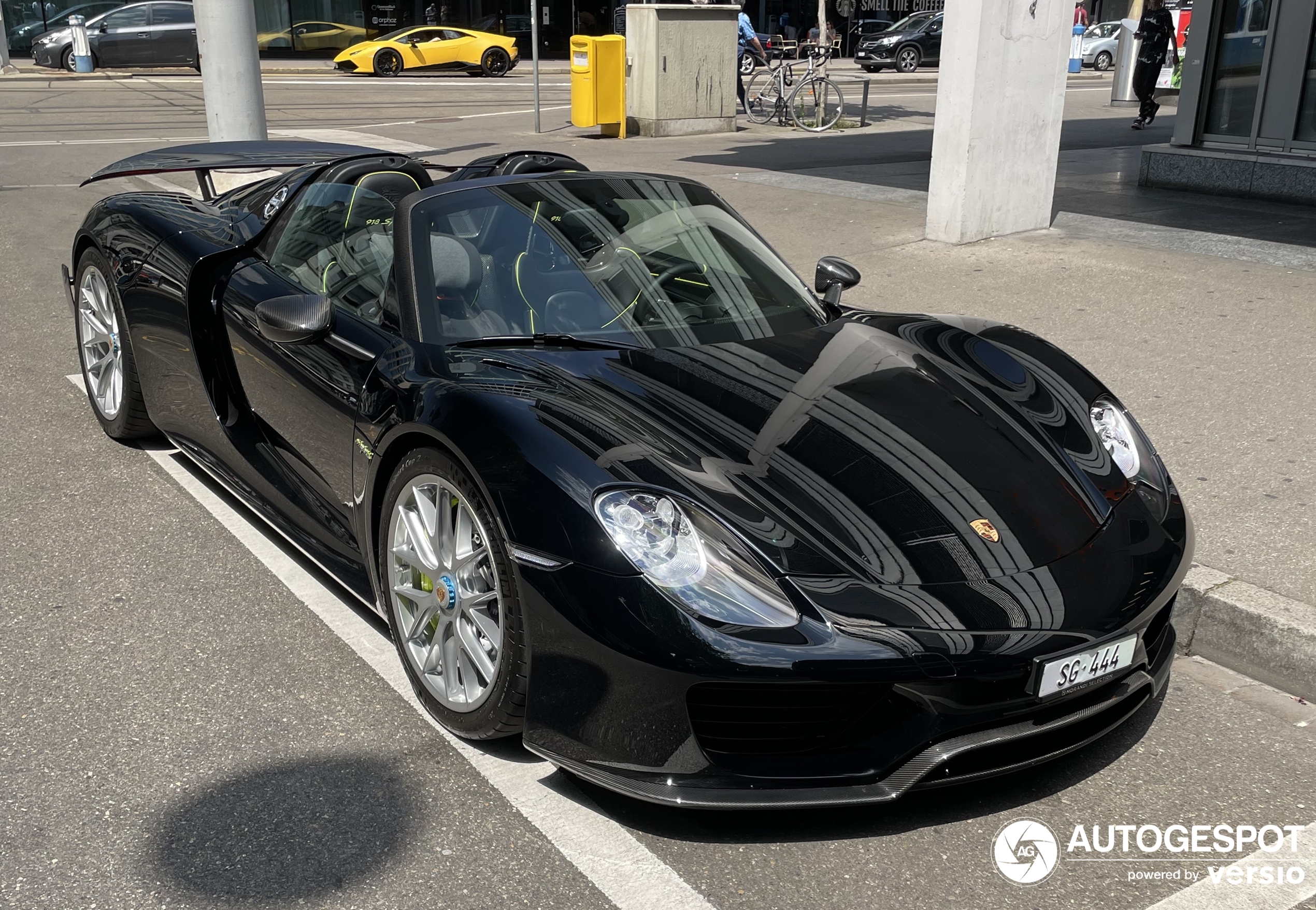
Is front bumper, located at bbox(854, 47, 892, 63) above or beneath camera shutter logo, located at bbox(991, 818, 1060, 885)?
above

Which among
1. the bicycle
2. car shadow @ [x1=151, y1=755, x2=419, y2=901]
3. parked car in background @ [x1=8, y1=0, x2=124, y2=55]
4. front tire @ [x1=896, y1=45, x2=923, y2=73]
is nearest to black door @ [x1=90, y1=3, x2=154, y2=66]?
parked car in background @ [x1=8, y1=0, x2=124, y2=55]

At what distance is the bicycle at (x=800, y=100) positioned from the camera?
18.5 m

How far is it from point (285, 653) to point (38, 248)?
7423 mm

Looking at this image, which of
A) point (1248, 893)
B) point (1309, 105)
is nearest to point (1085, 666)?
point (1248, 893)

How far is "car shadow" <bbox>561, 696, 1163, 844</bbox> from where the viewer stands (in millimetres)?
2711

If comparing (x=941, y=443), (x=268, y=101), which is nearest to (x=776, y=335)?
(x=941, y=443)

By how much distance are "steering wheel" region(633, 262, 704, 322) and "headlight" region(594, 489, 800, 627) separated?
3.36ft

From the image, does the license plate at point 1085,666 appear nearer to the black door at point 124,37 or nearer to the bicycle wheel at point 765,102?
the bicycle wheel at point 765,102

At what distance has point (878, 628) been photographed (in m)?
2.51

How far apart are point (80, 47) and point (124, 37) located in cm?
133

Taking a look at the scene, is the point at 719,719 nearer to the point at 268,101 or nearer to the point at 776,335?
the point at 776,335

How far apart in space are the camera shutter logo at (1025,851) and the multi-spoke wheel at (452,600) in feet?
3.66

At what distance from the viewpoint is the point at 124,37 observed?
2905cm

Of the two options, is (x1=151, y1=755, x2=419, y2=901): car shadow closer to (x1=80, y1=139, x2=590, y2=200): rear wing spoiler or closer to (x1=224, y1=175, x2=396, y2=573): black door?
(x1=224, y1=175, x2=396, y2=573): black door
